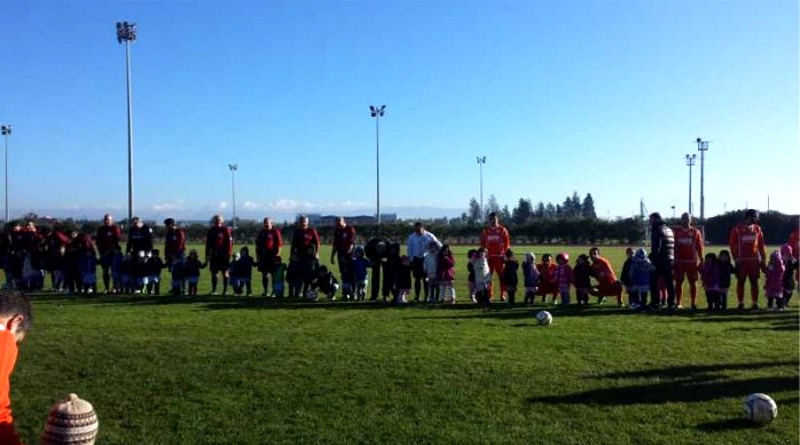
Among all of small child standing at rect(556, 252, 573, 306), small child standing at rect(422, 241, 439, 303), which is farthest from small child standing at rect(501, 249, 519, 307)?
small child standing at rect(422, 241, 439, 303)

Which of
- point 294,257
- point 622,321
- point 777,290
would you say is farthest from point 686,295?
point 294,257

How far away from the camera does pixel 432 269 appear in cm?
1593

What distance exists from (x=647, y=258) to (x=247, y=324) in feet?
27.2

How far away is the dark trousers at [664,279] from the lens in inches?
556

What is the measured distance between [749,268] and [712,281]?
883mm

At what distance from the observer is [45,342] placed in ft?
32.8

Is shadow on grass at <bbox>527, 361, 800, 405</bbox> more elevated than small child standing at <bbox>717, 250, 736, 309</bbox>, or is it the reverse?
small child standing at <bbox>717, 250, 736, 309</bbox>

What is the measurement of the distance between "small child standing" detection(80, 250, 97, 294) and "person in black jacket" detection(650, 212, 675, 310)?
518 inches

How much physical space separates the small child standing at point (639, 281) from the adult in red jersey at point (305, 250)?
7008 mm

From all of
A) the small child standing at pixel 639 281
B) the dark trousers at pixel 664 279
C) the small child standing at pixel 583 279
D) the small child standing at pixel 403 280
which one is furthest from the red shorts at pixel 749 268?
the small child standing at pixel 403 280

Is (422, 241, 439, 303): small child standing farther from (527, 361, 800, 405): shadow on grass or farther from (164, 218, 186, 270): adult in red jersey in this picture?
(527, 361, 800, 405): shadow on grass

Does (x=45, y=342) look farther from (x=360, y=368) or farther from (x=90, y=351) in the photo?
(x=360, y=368)

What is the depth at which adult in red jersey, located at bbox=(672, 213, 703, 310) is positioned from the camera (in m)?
14.6

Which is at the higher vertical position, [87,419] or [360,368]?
[87,419]
